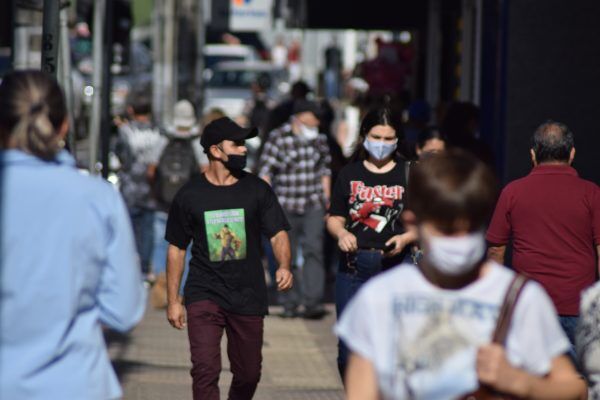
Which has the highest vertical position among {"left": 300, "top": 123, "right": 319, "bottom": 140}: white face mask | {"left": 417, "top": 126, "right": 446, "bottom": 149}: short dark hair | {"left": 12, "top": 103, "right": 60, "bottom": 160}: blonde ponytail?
{"left": 12, "top": 103, "right": 60, "bottom": 160}: blonde ponytail

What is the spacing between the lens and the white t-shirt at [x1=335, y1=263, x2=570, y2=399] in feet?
12.4

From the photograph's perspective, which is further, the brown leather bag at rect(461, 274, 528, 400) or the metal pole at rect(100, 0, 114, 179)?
the metal pole at rect(100, 0, 114, 179)

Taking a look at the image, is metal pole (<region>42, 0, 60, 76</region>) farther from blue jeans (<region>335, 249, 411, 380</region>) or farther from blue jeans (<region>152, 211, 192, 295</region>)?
blue jeans (<region>152, 211, 192, 295</region>)

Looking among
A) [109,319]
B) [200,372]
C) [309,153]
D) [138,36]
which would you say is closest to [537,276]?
[200,372]

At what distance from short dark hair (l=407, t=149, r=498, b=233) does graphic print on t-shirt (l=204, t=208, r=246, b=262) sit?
3642 millimetres

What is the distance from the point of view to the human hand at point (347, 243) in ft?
25.3

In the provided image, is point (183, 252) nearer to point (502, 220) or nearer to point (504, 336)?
point (502, 220)

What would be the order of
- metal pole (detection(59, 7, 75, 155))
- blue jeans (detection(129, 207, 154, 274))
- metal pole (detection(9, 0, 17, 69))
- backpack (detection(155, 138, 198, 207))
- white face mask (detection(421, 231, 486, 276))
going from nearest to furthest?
white face mask (detection(421, 231, 486, 276)) → metal pole (detection(59, 7, 75, 155)) → metal pole (detection(9, 0, 17, 69)) → backpack (detection(155, 138, 198, 207)) → blue jeans (detection(129, 207, 154, 274))

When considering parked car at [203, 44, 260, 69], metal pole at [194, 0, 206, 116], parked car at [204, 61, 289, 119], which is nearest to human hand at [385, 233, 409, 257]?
metal pole at [194, 0, 206, 116]

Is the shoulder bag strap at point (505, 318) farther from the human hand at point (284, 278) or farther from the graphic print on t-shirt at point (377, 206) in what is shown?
the graphic print on t-shirt at point (377, 206)

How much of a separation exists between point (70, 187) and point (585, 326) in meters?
2.23

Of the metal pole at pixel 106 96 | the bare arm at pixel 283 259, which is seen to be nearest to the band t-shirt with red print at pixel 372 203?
the bare arm at pixel 283 259

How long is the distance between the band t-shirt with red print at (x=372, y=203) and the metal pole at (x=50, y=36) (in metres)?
1.72

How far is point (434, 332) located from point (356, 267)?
4.07m
